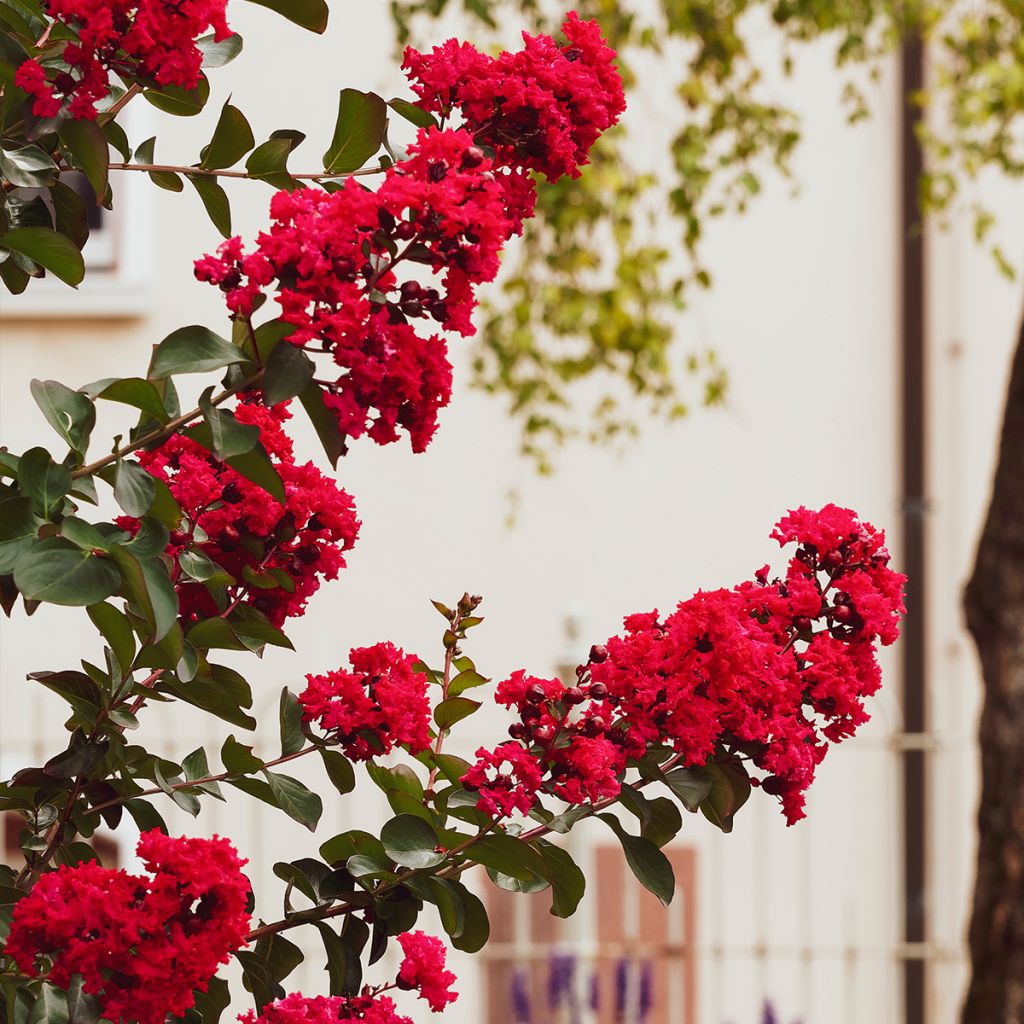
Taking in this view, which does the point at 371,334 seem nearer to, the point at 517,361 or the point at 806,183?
the point at 517,361

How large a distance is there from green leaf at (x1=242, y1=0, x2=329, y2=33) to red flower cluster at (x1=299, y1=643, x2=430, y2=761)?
0.45 meters

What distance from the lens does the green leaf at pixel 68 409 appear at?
3.11 feet

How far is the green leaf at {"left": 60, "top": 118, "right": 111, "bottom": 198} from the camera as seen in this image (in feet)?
3.39

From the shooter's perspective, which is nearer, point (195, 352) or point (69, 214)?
point (195, 352)

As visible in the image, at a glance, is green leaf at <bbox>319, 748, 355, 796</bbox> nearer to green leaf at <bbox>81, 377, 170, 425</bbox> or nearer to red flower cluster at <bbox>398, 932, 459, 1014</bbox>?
red flower cluster at <bbox>398, 932, 459, 1014</bbox>

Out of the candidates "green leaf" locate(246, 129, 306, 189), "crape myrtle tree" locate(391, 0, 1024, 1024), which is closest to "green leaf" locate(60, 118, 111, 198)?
"green leaf" locate(246, 129, 306, 189)

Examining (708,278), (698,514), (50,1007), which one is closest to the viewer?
(50,1007)

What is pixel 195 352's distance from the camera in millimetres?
900

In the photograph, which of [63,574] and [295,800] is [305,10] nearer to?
[63,574]

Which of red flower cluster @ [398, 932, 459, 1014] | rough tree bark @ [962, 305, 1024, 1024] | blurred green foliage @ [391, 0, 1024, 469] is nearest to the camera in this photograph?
red flower cluster @ [398, 932, 459, 1014]

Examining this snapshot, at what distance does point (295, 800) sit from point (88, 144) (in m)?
0.50

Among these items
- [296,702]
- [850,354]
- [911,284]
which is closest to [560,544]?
[850,354]

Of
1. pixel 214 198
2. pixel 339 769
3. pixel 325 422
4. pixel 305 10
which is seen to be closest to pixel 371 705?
pixel 339 769

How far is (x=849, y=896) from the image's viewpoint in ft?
17.0
